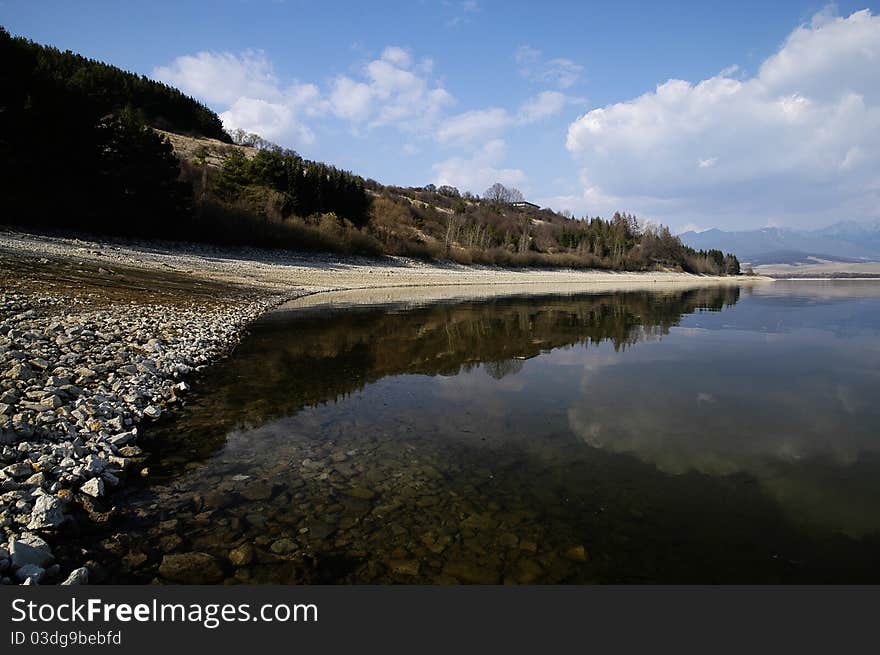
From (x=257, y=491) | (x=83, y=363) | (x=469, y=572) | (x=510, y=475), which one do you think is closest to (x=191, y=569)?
(x=257, y=491)

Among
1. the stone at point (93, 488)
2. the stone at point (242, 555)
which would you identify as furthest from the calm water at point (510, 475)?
the stone at point (93, 488)

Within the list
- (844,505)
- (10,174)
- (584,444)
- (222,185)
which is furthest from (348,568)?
(222,185)

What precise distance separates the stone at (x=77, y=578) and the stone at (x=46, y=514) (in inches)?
28.1

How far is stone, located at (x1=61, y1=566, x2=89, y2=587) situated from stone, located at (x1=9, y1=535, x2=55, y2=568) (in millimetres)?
252

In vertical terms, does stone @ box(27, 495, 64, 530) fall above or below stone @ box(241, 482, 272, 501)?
above

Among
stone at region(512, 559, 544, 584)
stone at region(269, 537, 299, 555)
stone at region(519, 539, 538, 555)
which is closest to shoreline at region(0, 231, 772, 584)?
stone at region(269, 537, 299, 555)

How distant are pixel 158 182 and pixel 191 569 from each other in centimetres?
4133

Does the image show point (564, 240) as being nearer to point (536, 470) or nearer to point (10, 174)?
point (10, 174)

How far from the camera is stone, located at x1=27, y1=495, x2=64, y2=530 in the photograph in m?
4.34

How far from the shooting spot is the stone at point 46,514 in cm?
434

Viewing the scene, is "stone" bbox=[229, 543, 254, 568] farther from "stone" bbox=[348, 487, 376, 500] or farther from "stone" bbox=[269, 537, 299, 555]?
"stone" bbox=[348, 487, 376, 500]

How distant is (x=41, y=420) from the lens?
6129 mm

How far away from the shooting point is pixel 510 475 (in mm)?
6293

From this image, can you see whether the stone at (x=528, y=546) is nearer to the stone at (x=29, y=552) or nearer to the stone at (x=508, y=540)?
the stone at (x=508, y=540)
